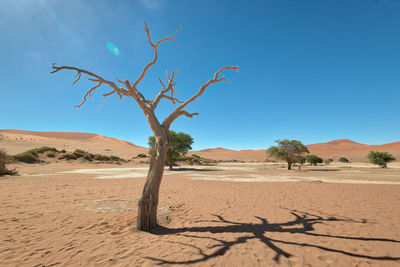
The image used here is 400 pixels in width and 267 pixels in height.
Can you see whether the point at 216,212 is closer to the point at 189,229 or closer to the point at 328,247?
the point at 189,229

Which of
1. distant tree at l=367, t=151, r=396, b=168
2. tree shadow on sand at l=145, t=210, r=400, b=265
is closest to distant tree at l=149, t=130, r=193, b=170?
tree shadow on sand at l=145, t=210, r=400, b=265

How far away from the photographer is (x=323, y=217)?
6.11 metres

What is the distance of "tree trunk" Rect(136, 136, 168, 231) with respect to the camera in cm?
489

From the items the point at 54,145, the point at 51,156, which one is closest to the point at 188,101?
the point at 51,156

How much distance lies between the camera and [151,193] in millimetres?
4941

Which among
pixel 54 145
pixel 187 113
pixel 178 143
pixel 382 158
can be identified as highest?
pixel 54 145

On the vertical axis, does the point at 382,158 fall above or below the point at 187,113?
below

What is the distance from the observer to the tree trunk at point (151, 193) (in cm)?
489

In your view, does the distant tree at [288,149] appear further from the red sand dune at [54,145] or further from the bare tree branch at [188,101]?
the red sand dune at [54,145]

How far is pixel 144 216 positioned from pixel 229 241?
2.39 metres

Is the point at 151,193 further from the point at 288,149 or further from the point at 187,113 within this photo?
the point at 288,149

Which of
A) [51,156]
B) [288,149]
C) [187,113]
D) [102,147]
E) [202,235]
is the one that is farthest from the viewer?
[102,147]

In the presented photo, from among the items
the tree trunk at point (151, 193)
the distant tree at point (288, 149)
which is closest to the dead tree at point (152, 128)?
the tree trunk at point (151, 193)

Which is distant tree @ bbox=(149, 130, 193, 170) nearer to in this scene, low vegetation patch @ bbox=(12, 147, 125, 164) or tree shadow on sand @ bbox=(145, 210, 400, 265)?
low vegetation patch @ bbox=(12, 147, 125, 164)
